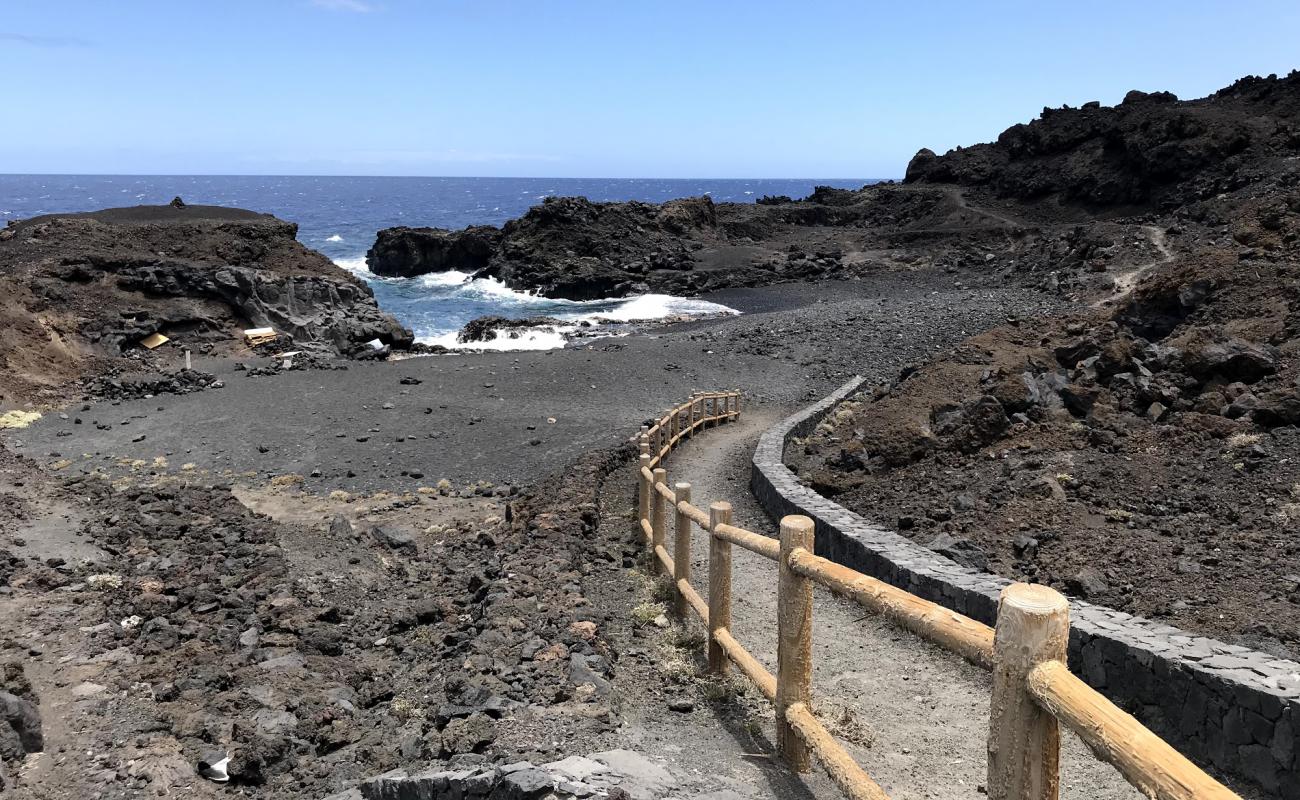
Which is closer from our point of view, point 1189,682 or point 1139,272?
point 1189,682

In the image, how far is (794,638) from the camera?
4.56m

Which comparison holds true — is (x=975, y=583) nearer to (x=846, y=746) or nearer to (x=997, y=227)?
(x=846, y=746)

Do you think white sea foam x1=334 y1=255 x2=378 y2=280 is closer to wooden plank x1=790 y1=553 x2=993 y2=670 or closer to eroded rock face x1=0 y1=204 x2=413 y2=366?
eroded rock face x1=0 y1=204 x2=413 y2=366

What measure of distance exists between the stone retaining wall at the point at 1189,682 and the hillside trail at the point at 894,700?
0.67m

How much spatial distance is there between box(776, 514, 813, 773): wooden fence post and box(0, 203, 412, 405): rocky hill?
74.6ft

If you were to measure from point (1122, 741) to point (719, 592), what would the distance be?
12.3ft

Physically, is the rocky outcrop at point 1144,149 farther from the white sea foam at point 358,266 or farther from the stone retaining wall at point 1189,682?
the white sea foam at point 358,266

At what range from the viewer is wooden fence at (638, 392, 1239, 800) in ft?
7.22

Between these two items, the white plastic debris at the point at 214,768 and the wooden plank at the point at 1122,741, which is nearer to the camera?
the wooden plank at the point at 1122,741

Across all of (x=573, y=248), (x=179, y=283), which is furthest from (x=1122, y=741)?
(x=573, y=248)

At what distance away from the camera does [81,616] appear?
8.80m

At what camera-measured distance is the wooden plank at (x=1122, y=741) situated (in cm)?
201

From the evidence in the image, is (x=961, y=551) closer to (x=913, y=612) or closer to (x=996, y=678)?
(x=913, y=612)

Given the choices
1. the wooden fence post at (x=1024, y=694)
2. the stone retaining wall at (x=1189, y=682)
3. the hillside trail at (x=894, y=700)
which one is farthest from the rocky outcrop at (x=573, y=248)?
the wooden fence post at (x=1024, y=694)
